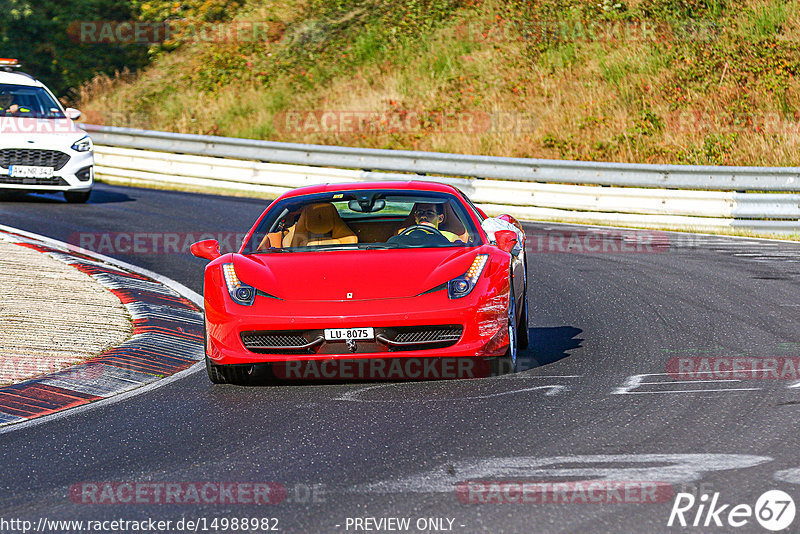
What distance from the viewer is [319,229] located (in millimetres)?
9000

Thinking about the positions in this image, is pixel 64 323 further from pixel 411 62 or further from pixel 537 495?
pixel 411 62

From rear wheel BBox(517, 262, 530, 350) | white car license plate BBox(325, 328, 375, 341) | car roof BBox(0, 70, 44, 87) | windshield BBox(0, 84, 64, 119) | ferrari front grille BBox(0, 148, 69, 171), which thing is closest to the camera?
white car license plate BBox(325, 328, 375, 341)

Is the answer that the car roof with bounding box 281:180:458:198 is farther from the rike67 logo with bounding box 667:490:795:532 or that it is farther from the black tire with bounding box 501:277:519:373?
the rike67 logo with bounding box 667:490:795:532

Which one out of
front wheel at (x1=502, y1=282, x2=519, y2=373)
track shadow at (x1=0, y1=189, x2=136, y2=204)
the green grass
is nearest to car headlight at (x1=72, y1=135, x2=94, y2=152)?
track shadow at (x1=0, y1=189, x2=136, y2=204)

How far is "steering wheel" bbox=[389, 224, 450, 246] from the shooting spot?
8.46 meters

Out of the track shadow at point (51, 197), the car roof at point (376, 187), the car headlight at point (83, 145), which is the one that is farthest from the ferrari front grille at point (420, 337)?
the track shadow at point (51, 197)

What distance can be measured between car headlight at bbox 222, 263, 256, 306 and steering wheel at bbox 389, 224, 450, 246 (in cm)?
120

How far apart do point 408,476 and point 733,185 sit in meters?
13.4

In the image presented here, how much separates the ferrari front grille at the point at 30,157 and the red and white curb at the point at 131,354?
5.23 metres

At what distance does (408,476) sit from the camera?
5.45m

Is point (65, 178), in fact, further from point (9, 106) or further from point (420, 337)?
point (420, 337)

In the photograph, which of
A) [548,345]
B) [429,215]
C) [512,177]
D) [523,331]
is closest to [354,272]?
[429,215]

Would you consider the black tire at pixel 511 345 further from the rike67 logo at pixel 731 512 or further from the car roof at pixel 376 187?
the rike67 logo at pixel 731 512

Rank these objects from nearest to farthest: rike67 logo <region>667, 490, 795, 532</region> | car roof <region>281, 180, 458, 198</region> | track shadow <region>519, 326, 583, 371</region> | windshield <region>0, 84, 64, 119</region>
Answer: rike67 logo <region>667, 490, 795, 532</region>, track shadow <region>519, 326, 583, 371</region>, car roof <region>281, 180, 458, 198</region>, windshield <region>0, 84, 64, 119</region>
